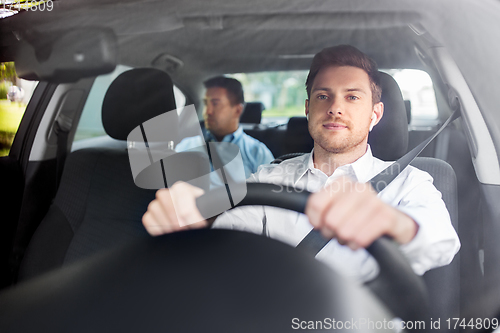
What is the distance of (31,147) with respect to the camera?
1.30 metres

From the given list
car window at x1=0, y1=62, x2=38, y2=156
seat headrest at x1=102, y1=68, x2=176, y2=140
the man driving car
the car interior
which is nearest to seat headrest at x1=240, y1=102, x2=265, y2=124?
the car interior

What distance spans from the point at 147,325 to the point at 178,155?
46 cm

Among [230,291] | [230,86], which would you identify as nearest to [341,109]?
[230,86]

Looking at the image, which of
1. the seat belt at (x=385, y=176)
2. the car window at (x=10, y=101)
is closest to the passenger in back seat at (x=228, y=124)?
the seat belt at (x=385, y=176)

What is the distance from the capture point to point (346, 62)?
84 cm

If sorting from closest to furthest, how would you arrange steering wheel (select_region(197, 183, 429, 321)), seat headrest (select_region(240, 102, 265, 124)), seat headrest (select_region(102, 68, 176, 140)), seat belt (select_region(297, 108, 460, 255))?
steering wheel (select_region(197, 183, 429, 321)) < seat belt (select_region(297, 108, 460, 255)) < seat headrest (select_region(240, 102, 265, 124)) < seat headrest (select_region(102, 68, 176, 140))

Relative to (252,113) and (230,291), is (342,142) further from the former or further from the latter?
(230,291)

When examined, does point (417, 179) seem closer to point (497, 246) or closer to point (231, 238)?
point (497, 246)

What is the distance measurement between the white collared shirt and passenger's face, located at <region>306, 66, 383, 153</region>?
2.0 inches

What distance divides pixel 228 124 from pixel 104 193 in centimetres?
44

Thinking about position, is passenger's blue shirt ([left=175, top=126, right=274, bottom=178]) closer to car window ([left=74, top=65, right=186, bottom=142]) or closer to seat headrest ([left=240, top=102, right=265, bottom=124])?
seat headrest ([left=240, top=102, right=265, bottom=124])

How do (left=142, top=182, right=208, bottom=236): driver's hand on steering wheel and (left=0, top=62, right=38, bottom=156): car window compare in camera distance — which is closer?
(left=142, top=182, right=208, bottom=236): driver's hand on steering wheel

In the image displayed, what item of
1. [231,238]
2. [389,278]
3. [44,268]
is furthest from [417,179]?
[44,268]

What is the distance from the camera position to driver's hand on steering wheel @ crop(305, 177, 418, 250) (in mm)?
691
